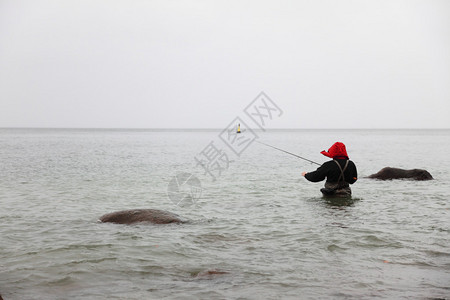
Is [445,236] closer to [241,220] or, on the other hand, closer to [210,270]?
[241,220]

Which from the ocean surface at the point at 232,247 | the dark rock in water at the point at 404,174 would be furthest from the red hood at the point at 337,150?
the dark rock in water at the point at 404,174

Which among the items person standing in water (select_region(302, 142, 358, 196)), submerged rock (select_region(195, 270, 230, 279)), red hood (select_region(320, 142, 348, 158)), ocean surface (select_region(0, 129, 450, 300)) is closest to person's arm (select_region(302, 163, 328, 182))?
person standing in water (select_region(302, 142, 358, 196))

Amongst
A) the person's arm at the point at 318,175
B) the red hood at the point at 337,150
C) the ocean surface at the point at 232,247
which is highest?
the red hood at the point at 337,150

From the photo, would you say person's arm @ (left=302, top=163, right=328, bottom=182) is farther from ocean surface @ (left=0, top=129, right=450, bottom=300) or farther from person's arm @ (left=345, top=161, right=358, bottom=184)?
ocean surface @ (left=0, top=129, right=450, bottom=300)

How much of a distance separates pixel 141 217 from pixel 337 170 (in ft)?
19.2

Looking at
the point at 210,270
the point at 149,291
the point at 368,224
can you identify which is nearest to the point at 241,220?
the point at 368,224

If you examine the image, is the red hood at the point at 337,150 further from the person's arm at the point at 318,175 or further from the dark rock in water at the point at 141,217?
the dark rock in water at the point at 141,217

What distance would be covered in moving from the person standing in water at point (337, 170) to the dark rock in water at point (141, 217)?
4.27 metres

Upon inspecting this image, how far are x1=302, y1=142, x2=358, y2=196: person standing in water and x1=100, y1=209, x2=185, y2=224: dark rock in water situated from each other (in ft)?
14.0

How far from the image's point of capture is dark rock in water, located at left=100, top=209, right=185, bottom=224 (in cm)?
1019

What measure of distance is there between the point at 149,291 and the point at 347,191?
28.5ft

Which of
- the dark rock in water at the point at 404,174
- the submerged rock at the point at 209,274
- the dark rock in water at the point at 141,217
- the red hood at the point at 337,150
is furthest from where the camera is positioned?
the dark rock in water at the point at 404,174

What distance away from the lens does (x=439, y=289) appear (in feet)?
19.2

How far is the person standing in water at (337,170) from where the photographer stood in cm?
1251
